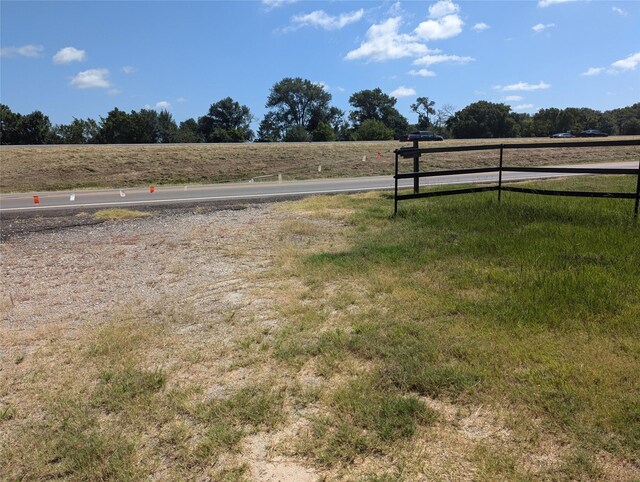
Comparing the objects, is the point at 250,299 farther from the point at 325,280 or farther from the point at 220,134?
the point at 220,134

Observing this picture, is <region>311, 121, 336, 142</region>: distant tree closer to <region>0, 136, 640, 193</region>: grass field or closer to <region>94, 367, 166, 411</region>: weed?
<region>0, 136, 640, 193</region>: grass field

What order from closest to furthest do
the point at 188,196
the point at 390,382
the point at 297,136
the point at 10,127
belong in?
the point at 390,382, the point at 188,196, the point at 10,127, the point at 297,136

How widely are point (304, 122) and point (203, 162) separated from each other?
306ft

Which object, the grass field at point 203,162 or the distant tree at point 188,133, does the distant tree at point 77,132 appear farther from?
the grass field at point 203,162

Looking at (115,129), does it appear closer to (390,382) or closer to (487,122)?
(487,122)

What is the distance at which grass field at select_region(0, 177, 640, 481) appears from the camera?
2.62 meters

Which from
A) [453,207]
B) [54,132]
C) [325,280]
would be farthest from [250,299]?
[54,132]

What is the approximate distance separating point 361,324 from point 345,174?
21.6 metres

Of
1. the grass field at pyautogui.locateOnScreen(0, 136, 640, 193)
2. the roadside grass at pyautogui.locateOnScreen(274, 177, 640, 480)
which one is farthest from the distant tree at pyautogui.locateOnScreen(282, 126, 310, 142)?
the roadside grass at pyautogui.locateOnScreen(274, 177, 640, 480)

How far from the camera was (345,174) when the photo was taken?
25.4 metres

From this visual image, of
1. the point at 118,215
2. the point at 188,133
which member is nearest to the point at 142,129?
the point at 188,133

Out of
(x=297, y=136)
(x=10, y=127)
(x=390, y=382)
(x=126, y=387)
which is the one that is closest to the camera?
(x=390, y=382)

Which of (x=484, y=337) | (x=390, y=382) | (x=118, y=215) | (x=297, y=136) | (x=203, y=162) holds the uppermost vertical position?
(x=297, y=136)

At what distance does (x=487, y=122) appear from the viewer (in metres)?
98.9
